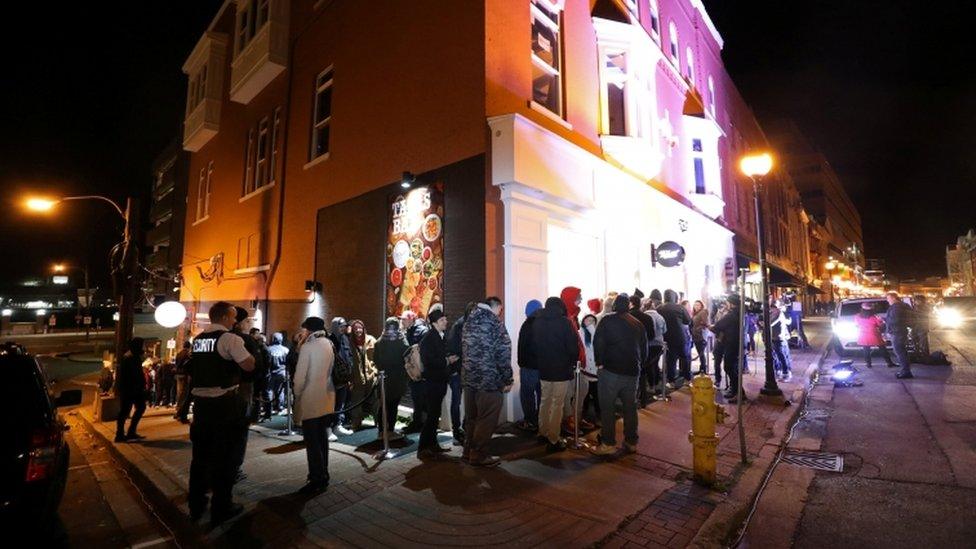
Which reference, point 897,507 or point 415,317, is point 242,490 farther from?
point 897,507

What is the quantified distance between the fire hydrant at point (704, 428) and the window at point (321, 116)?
11040mm

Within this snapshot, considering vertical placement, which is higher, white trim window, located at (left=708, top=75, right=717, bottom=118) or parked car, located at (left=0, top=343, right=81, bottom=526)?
white trim window, located at (left=708, top=75, right=717, bottom=118)

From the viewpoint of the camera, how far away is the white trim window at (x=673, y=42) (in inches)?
577

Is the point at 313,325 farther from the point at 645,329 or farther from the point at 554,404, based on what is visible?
the point at 645,329

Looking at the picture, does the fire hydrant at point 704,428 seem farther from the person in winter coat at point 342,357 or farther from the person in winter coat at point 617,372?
the person in winter coat at point 342,357

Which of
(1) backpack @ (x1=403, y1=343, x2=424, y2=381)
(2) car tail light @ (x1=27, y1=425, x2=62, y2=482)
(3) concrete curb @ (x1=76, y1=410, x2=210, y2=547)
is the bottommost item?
(3) concrete curb @ (x1=76, y1=410, x2=210, y2=547)

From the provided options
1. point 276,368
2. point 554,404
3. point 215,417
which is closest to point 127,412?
point 276,368

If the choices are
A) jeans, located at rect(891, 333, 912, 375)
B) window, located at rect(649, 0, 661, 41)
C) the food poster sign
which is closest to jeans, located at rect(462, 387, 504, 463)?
the food poster sign

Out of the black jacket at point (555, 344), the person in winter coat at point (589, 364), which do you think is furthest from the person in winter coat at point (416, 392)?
the person in winter coat at point (589, 364)

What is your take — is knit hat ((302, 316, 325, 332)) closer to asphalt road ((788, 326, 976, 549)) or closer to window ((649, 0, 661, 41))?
asphalt road ((788, 326, 976, 549))

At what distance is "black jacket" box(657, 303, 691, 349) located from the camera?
9125mm

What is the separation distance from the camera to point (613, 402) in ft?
18.8

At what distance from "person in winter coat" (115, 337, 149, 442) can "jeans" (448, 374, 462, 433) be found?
5.56m

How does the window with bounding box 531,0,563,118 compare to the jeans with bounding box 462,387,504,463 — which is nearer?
the jeans with bounding box 462,387,504,463
